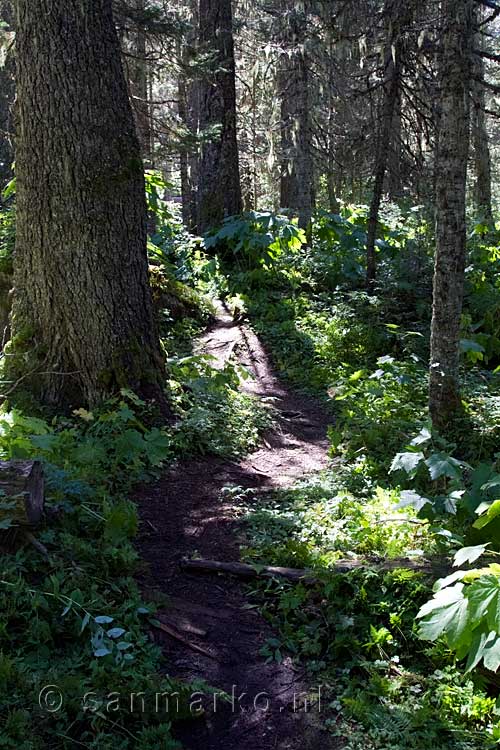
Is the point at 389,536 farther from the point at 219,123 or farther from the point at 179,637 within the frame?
the point at 219,123

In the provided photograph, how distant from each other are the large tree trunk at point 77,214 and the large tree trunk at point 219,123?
271 inches

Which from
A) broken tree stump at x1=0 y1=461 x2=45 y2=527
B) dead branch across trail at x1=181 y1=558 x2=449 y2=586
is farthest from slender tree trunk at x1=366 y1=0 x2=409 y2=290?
broken tree stump at x1=0 y1=461 x2=45 y2=527

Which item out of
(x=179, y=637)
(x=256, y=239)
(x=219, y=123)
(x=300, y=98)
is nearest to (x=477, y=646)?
(x=179, y=637)

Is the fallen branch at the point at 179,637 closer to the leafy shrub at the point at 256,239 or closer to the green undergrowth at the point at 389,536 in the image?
the green undergrowth at the point at 389,536

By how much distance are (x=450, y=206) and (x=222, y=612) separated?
4.07 meters

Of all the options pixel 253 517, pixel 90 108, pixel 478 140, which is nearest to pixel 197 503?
pixel 253 517

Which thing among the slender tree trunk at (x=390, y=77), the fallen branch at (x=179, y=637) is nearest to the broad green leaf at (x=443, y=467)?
the fallen branch at (x=179, y=637)

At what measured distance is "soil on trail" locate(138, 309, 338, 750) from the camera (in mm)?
3363

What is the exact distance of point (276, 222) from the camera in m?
12.8

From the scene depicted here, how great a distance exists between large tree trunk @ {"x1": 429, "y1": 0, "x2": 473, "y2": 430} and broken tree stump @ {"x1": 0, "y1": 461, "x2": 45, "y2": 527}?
12.9 ft

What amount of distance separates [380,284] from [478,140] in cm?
806

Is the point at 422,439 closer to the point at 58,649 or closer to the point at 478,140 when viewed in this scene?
the point at 58,649

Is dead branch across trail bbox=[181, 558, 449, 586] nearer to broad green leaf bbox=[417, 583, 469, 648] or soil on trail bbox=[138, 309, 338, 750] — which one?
soil on trail bbox=[138, 309, 338, 750]

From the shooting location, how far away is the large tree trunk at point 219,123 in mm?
13367
